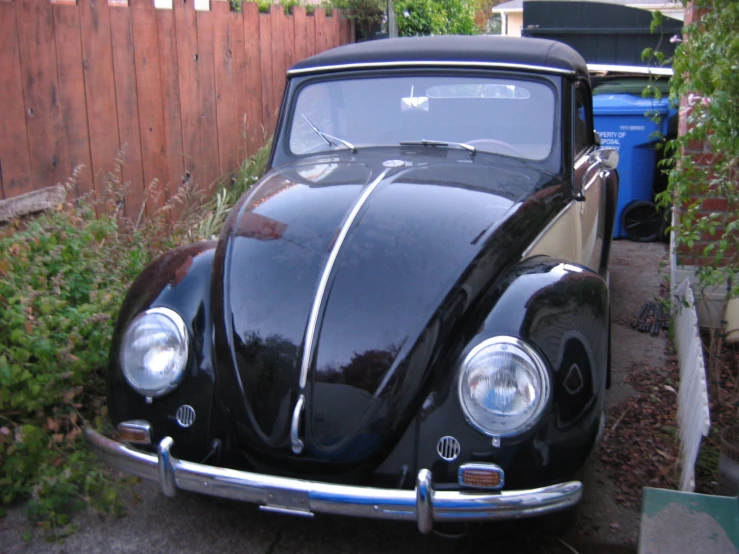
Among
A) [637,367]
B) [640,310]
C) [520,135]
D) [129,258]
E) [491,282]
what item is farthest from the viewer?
[640,310]

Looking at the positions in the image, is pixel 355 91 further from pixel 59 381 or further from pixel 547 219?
pixel 59 381

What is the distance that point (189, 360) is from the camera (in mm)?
2762

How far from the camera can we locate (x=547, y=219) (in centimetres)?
346

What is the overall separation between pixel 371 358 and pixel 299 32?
22.5ft

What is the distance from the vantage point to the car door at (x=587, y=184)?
4.16 metres

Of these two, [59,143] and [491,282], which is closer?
[491,282]

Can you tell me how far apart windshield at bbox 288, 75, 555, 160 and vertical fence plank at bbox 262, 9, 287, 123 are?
416 cm

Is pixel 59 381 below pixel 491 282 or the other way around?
below

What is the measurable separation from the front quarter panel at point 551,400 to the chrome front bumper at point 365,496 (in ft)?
0.21

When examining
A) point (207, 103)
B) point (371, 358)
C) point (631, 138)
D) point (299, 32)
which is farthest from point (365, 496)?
point (299, 32)

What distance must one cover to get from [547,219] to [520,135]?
685 mm

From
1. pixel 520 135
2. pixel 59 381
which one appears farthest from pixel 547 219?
pixel 59 381

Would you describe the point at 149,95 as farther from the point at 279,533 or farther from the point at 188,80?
the point at 279,533

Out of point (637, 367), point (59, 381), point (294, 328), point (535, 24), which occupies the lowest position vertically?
point (637, 367)
